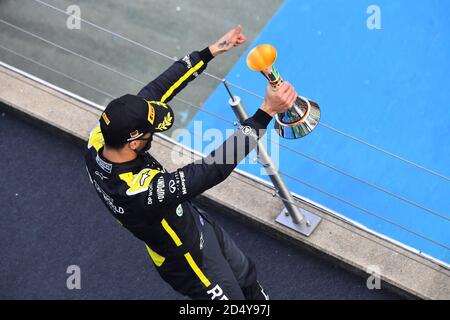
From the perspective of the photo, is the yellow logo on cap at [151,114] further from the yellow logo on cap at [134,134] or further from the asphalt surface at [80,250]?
the asphalt surface at [80,250]

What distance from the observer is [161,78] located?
3803 millimetres

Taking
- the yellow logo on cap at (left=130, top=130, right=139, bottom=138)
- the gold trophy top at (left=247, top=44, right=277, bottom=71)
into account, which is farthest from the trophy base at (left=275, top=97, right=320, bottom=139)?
the yellow logo on cap at (left=130, top=130, right=139, bottom=138)

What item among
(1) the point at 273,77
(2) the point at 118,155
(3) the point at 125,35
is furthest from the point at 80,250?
(1) the point at 273,77

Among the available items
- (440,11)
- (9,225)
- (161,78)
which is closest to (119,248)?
(9,225)

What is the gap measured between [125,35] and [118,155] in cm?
338

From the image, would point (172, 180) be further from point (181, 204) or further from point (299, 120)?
point (299, 120)

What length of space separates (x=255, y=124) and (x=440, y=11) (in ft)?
12.0

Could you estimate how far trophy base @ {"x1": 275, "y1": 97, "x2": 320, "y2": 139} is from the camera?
131 inches

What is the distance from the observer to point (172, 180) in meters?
3.30

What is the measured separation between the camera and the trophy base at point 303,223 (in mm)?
4766

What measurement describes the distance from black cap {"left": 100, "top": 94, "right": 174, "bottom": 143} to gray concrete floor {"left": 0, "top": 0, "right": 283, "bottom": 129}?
2715mm

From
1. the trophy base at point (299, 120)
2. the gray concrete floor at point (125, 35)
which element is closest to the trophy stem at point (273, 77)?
→ the trophy base at point (299, 120)
